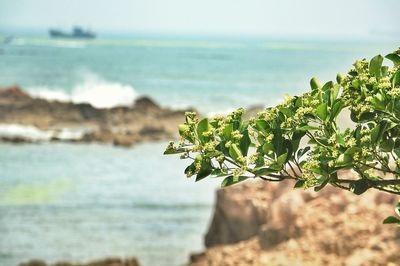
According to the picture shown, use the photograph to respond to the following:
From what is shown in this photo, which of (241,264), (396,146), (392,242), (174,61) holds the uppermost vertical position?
(396,146)

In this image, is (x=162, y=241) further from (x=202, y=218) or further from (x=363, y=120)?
(x=363, y=120)

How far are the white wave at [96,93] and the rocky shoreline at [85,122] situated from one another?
215 cm

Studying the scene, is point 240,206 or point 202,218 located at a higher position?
point 240,206

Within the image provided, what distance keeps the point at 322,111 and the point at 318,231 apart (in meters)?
4.55

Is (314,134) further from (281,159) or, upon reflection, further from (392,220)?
(392,220)

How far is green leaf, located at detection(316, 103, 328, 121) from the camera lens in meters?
2.41

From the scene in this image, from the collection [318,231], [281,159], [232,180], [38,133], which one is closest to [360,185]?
[281,159]

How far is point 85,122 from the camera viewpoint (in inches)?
1014

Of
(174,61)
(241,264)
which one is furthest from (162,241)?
(174,61)

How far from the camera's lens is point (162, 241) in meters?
12.3

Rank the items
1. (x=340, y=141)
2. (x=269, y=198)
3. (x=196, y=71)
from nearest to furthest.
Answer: (x=340, y=141) < (x=269, y=198) < (x=196, y=71)

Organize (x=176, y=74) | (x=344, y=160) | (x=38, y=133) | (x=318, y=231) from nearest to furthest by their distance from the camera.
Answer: (x=344, y=160) → (x=318, y=231) → (x=38, y=133) → (x=176, y=74)

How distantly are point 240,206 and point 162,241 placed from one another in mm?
4153

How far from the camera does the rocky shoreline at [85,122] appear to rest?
23.0 meters
